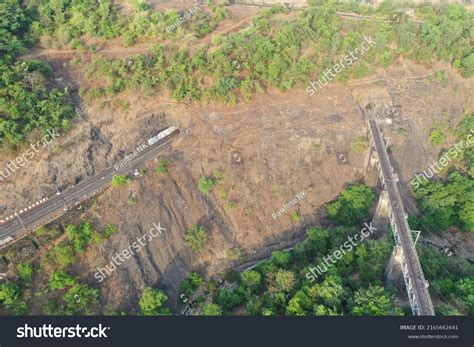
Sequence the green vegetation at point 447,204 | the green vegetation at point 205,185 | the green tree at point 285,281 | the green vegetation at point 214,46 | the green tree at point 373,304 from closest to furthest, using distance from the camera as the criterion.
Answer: the green tree at point 373,304 < the green tree at point 285,281 < the green vegetation at point 205,185 < the green vegetation at point 447,204 < the green vegetation at point 214,46

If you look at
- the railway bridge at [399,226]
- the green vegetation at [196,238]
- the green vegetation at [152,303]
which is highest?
the railway bridge at [399,226]

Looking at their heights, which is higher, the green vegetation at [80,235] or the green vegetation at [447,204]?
the green vegetation at [447,204]

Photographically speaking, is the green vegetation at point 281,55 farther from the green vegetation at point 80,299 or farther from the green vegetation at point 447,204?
the green vegetation at point 80,299

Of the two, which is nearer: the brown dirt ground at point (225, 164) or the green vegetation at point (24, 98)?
the brown dirt ground at point (225, 164)

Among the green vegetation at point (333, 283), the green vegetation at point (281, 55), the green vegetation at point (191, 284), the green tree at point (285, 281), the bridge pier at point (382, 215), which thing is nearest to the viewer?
the green vegetation at point (333, 283)

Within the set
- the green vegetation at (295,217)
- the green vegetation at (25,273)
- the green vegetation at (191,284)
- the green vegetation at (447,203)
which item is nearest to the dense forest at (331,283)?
the green vegetation at (191,284)

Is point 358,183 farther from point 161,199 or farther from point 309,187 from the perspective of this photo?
point 161,199
